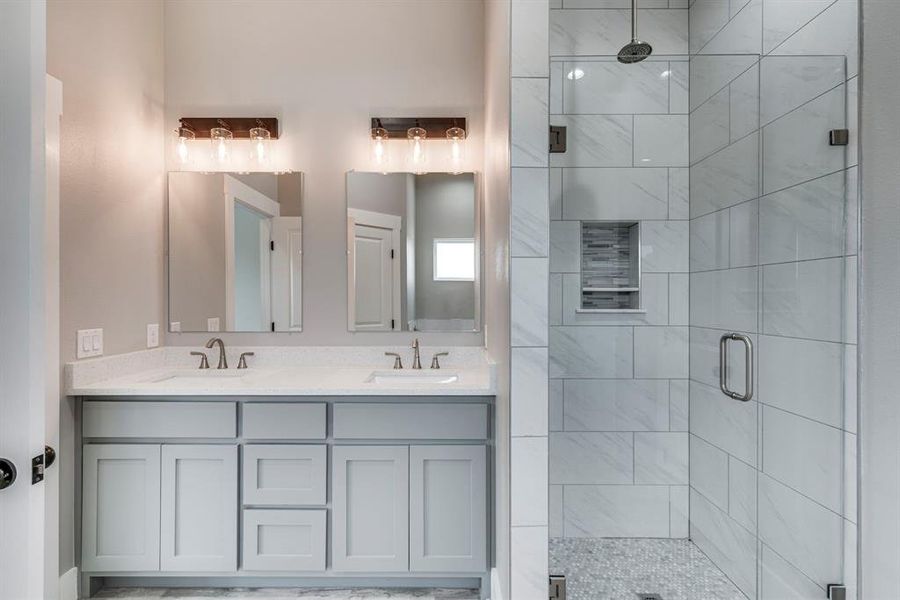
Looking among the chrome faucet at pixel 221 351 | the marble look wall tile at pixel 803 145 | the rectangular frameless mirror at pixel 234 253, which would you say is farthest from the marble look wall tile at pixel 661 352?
the chrome faucet at pixel 221 351

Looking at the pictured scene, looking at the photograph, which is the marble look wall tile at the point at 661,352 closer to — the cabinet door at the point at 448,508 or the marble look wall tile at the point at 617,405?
the marble look wall tile at the point at 617,405

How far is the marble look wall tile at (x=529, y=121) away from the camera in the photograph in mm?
1393

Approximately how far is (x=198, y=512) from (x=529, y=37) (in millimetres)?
2201

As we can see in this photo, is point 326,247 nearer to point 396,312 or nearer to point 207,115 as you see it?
point 396,312

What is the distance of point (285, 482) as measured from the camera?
73.7 inches

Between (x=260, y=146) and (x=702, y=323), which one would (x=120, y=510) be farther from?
(x=702, y=323)

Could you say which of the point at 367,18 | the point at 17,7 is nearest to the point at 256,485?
the point at 17,7

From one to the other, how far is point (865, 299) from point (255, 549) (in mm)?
2156

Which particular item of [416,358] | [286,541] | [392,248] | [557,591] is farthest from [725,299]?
[286,541]

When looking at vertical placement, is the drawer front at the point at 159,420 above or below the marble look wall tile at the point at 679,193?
below

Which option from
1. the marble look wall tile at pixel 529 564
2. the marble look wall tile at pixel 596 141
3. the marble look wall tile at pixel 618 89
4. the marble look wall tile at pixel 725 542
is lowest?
the marble look wall tile at pixel 725 542

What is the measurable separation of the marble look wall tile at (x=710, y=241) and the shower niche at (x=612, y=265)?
24 cm

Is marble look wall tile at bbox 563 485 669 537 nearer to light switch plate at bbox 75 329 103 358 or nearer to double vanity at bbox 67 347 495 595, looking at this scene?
double vanity at bbox 67 347 495 595

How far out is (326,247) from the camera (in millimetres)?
2443
